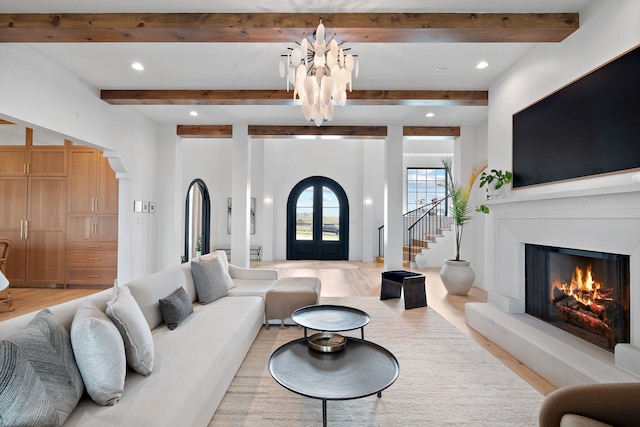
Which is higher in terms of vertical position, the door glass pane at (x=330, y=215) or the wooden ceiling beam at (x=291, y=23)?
the wooden ceiling beam at (x=291, y=23)

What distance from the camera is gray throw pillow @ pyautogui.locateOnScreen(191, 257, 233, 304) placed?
3.34m

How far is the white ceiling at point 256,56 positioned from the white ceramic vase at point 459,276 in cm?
268

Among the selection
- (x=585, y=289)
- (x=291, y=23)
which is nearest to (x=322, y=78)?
(x=291, y=23)

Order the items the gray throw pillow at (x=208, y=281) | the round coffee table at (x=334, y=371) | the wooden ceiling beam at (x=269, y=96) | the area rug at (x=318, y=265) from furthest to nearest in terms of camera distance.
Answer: the area rug at (x=318, y=265) → the wooden ceiling beam at (x=269, y=96) → the gray throw pillow at (x=208, y=281) → the round coffee table at (x=334, y=371)

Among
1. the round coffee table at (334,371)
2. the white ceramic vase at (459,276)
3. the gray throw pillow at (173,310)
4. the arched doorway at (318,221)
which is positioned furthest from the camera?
the arched doorway at (318,221)

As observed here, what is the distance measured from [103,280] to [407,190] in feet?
27.9

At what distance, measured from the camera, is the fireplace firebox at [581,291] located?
8.09ft

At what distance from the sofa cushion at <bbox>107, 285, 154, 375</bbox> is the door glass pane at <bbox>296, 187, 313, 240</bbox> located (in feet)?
26.1

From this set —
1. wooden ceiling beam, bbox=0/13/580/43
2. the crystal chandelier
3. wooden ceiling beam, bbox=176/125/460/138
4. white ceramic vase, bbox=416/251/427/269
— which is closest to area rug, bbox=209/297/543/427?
the crystal chandelier

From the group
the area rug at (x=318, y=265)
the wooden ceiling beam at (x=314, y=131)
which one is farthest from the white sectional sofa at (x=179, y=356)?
the area rug at (x=318, y=265)

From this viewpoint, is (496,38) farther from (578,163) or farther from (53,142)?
(53,142)

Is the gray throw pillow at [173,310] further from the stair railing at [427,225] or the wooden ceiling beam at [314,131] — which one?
the stair railing at [427,225]

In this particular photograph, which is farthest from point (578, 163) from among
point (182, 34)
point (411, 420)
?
point (182, 34)

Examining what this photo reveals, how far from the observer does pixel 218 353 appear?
2.09m
